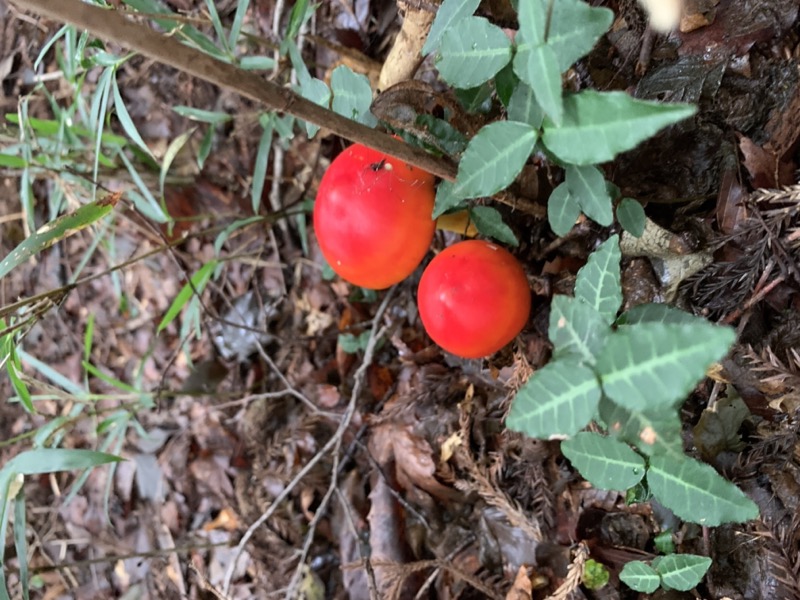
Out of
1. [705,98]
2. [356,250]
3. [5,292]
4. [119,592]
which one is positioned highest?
[705,98]

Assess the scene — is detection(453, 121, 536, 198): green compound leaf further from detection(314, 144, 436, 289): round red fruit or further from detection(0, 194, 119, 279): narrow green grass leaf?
detection(0, 194, 119, 279): narrow green grass leaf

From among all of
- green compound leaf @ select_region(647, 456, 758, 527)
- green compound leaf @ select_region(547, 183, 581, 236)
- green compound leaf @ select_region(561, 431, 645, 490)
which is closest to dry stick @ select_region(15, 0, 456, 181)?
green compound leaf @ select_region(547, 183, 581, 236)

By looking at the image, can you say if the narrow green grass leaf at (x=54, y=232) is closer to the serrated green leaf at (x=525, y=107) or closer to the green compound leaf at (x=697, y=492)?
the serrated green leaf at (x=525, y=107)

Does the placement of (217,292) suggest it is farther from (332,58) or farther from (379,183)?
(379,183)

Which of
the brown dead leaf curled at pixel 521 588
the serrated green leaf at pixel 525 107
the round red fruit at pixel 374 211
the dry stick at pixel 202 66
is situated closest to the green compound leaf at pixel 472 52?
the serrated green leaf at pixel 525 107

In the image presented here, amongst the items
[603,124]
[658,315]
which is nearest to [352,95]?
[603,124]

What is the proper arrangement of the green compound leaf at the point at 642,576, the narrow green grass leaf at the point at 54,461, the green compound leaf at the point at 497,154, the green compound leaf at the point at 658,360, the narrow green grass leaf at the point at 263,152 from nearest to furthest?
the green compound leaf at the point at 658,360 → the green compound leaf at the point at 497,154 → the green compound leaf at the point at 642,576 → the narrow green grass leaf at the point at 54,461 → the narrow green grass leaf at the point at 263,152

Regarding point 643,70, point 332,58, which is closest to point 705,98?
point 643,70
